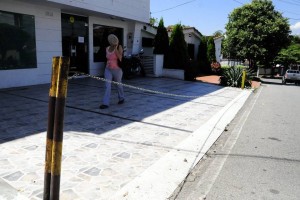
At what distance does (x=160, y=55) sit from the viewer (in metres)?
16.1

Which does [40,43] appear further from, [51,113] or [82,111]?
[51,113]

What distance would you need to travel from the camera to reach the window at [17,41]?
9.46 metres

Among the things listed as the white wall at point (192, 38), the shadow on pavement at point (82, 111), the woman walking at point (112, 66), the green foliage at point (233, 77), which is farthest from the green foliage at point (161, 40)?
the woman walking at point (112, 66)

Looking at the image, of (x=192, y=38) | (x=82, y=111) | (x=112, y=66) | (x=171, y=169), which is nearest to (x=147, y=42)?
(x=192, y=38)

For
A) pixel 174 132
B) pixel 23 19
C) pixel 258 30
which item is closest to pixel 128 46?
pixel 23 19

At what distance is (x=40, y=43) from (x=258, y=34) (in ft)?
60.6

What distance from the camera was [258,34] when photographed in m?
23.4

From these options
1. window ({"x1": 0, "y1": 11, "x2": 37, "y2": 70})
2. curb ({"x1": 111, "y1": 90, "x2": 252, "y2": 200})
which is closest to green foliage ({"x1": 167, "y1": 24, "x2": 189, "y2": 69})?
window ({"x1": 0, "y1": 11, "x2": 37, "y2": 70})

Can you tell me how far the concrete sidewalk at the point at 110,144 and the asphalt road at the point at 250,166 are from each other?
0.22 metres

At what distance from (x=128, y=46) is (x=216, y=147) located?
12.0 metres

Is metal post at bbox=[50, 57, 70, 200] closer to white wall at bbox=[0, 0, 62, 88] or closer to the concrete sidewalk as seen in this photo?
the concrete sidewalk

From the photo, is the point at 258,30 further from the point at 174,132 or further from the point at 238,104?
the point at 174,132

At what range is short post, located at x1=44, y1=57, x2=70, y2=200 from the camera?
7.73ft

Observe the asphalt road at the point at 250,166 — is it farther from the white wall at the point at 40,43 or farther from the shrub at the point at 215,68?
the shrub at the point at 215,68
